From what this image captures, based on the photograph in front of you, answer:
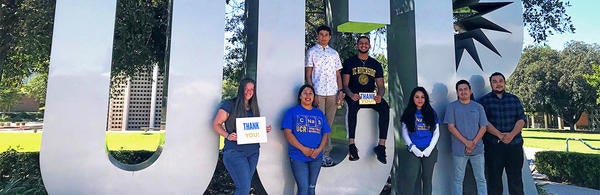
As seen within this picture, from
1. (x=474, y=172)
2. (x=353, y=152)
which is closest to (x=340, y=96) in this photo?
(x=353, y=152)

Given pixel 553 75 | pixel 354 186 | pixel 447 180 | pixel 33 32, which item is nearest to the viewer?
pixel 354 186

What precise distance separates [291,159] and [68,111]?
2.23 m

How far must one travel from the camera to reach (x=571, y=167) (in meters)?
8.20

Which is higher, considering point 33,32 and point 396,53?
point 33,32

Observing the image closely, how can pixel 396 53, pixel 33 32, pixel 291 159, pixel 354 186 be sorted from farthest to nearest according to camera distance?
pixel 33 32, pixel 396 53, pixel 354 186, pixel 291 159

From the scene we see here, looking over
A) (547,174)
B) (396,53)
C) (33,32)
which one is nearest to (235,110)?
(396,53)

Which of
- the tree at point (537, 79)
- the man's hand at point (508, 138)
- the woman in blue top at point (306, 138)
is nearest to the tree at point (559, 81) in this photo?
the tree at point (537, 79)

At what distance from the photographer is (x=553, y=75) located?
1538 inches

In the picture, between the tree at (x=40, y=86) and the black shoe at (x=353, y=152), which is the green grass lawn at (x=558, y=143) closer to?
the black shoe at (x=353, y=152)

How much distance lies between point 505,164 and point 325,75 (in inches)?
99.1

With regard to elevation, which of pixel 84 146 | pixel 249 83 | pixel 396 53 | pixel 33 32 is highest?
pixel 33 32

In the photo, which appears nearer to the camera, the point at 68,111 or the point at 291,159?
the point at 68,111

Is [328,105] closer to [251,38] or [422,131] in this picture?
[422,131]

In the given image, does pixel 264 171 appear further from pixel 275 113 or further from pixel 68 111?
pixel 68 111
